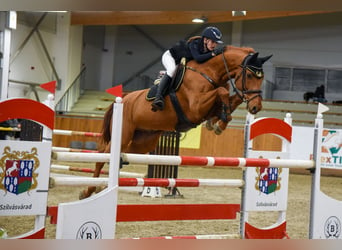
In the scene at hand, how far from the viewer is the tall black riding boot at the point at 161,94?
337 cm

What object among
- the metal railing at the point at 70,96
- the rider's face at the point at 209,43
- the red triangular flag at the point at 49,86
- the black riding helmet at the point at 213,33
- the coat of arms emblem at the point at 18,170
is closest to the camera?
the coat of arms emblem at the point at 18,170

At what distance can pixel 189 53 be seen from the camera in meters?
3.50

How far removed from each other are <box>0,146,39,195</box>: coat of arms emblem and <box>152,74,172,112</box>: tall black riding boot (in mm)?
1234

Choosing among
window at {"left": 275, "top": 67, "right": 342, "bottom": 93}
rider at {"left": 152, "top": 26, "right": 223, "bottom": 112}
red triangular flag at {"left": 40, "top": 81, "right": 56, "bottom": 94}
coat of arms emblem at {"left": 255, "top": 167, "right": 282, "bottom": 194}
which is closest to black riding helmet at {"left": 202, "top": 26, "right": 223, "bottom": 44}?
rider at {"left": 152, "top": 26, "right": 223, "bottom": 112}

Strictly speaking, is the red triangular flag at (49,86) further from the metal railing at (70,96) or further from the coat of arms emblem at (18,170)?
the metal railing at (70,96)

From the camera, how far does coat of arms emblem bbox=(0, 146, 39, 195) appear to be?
7.29 ft

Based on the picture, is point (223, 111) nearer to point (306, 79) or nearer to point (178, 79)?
point (178, 79)

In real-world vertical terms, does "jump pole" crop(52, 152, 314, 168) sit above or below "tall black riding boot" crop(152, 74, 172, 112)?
below

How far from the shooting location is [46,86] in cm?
314

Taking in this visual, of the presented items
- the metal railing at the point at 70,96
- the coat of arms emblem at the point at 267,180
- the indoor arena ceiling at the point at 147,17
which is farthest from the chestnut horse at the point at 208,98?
the metal railing at the point at 70,96

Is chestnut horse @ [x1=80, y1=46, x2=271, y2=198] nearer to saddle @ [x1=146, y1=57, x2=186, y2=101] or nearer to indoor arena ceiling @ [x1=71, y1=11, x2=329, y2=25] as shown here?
saddle @ [x1=146, y1=57, x2=186, y2=101]

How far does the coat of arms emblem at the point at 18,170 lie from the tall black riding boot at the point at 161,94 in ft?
4.05
